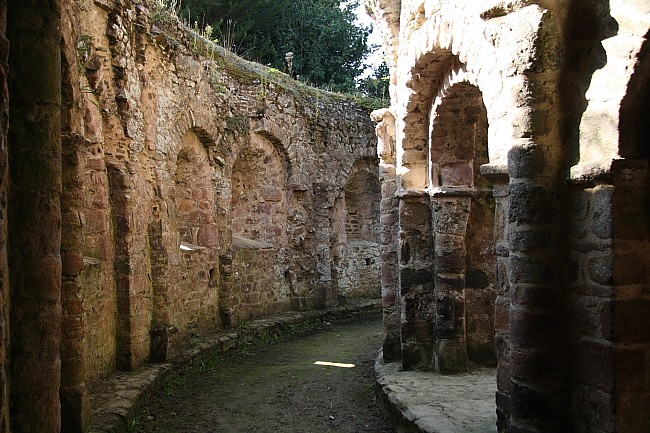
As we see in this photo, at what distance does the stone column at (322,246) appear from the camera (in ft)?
45.2

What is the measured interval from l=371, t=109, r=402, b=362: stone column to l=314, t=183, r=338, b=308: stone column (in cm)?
515

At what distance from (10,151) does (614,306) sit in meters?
3.63

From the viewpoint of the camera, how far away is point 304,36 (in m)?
21.7

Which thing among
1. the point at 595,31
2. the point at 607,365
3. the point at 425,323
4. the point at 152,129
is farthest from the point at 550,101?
the point at 152,129

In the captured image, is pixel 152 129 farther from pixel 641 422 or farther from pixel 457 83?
pixel 641 422

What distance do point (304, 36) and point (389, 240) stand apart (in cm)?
1467

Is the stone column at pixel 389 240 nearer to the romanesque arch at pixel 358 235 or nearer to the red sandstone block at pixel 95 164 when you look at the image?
the red sandstone block at pixel 95 164

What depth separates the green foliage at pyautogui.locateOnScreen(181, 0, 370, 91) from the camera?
2021cm

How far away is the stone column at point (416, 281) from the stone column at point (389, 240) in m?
0.54

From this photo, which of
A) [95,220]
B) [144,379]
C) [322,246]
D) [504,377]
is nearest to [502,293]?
[504,377]

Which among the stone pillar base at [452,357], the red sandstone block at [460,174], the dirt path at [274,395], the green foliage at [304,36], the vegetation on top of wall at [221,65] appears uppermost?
the green foliage at [304,36]

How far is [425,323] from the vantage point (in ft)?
25.0

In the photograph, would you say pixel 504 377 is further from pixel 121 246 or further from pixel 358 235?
pixel 358 235

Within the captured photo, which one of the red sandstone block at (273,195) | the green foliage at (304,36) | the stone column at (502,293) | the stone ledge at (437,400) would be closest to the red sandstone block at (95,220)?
the stone ledge at (437,400)
